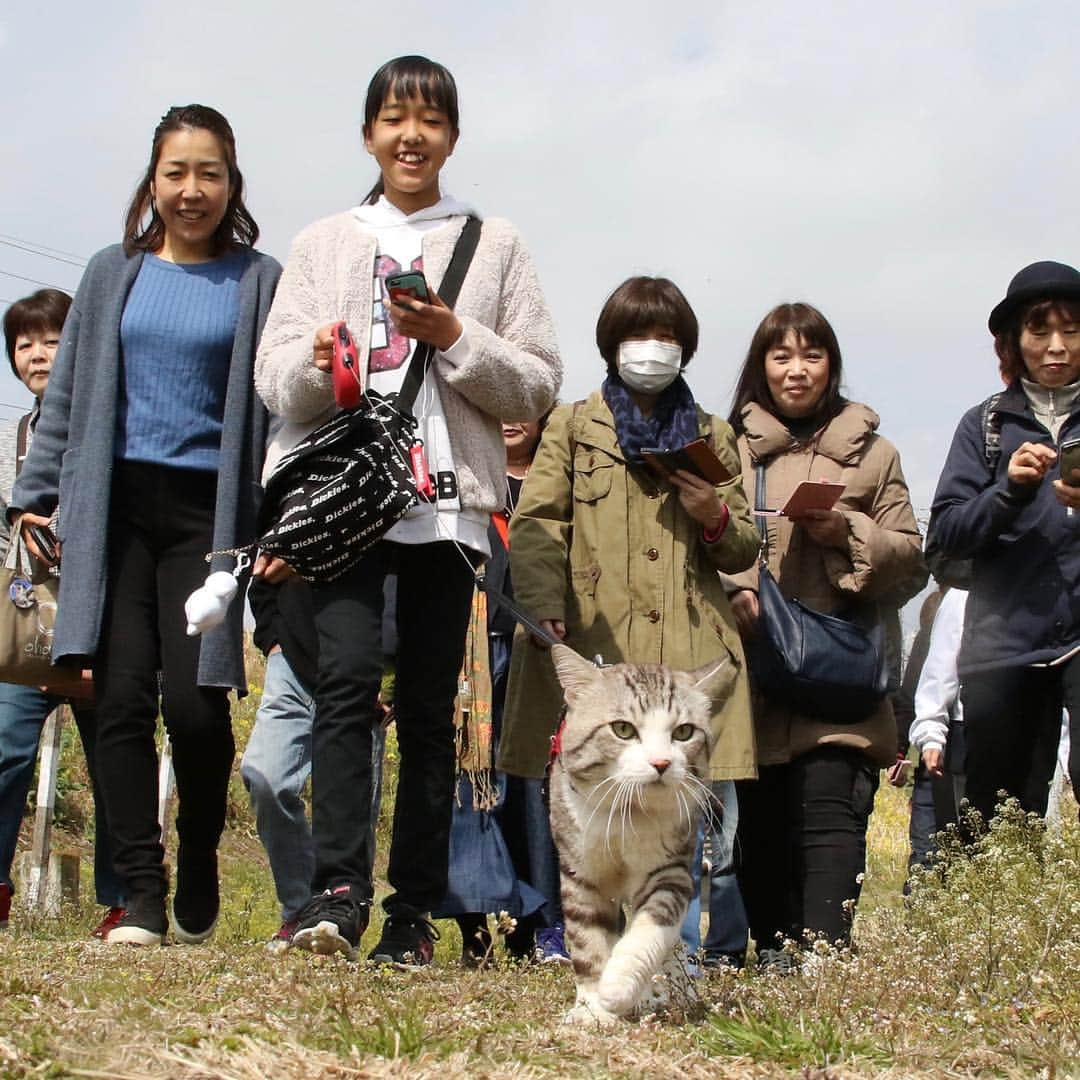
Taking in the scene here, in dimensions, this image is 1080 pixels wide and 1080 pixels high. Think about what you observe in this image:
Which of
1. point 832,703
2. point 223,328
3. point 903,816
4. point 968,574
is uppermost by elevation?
point 223,328

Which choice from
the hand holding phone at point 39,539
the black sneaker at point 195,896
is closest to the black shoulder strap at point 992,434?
the black sneaker at point 195,896

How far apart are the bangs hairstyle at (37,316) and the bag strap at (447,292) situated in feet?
8.16

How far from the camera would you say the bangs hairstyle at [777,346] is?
19.0ft

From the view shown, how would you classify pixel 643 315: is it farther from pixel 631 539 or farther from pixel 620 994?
pixel 620 994

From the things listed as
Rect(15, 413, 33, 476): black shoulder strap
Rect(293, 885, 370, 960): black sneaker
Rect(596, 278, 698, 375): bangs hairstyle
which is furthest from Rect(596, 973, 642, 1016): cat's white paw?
Rect(15, 413, 33, 476): black shoulder strap

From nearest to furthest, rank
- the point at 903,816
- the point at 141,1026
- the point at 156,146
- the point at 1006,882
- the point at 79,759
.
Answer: the point at 141,1026
the point at 1006,882
the point at 156,146
the point at 79,759
the point at 903,816

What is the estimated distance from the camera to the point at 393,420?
4387mm

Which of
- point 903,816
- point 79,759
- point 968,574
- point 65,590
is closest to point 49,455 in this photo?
point 65,590

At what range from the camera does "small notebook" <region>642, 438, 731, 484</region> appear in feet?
16.2

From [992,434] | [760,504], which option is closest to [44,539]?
[760,504]

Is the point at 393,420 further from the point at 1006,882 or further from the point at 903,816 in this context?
the point at 903,816

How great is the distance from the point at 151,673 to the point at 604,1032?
214 centimetres

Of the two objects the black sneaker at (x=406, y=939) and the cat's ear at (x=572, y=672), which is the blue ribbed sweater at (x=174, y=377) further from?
the black sneaker at (x=406, y=939)

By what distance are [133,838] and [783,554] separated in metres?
2.46
